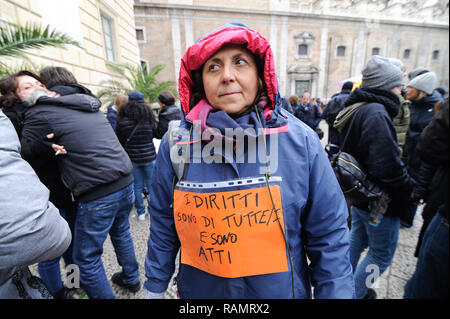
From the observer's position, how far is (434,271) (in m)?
0.53

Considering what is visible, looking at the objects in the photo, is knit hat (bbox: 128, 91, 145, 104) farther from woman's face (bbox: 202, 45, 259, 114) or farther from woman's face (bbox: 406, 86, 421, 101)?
woman's face (bbox: 406, 86, 421, 101)

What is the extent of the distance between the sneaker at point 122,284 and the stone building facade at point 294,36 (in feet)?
56.5

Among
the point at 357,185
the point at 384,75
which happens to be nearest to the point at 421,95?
the point at 384,75

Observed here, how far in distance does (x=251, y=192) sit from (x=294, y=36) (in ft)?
74.4

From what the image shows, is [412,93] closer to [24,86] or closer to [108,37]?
[24,86]

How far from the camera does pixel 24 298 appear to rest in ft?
3.20

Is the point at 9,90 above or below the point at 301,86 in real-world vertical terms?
below

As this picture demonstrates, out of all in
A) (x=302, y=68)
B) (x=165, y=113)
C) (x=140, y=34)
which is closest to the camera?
(x=165, y=113)

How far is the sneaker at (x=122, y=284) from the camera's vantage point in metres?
2.07

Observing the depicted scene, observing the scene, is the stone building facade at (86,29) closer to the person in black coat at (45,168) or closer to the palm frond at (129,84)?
the palm frond at (129,84)

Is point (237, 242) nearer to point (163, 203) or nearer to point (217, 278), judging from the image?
point (217, 278)

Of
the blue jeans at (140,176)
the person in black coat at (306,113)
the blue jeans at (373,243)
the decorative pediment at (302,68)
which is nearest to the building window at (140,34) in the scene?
the decorative pediment at (302,68)

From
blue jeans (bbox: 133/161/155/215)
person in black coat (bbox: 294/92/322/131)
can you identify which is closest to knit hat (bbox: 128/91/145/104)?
blue jeans (bbox: 133/161/155/215)
